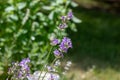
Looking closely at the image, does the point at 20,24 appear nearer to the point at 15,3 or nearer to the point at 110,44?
the point at 15,3

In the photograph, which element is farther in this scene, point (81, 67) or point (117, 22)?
point (117, 22)

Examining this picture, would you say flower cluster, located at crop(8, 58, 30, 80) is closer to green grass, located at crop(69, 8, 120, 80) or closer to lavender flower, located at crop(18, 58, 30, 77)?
lavender flower, located at crop(18, 58, 30, 77)

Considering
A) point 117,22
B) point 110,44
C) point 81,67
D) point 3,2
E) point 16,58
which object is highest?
point 3,2

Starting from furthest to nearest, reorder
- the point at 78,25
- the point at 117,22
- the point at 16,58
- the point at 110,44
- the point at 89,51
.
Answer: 1. the point at 117,22
2. the point at 78,25
3. the point at 110,44
4. the point at 89,51
5. the point at 16,58

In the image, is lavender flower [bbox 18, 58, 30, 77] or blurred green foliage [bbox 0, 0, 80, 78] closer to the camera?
lavender flower [bbox 18, 58, 30, 77]

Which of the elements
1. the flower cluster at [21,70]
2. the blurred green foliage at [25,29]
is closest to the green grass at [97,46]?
the blurred green foliage at [25,29]

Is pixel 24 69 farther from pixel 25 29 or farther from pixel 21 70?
pixel 25 29

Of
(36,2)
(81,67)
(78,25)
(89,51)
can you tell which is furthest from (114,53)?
(36,2)

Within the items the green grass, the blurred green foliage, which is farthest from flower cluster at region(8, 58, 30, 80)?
the green grass

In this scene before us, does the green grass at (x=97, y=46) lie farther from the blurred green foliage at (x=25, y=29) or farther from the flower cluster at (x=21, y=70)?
the flower cluster at (x=21, y=70)
